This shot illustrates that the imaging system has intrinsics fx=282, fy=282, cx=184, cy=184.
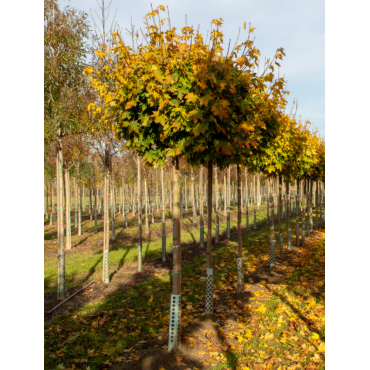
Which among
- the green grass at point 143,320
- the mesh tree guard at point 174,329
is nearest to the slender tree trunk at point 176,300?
the mesh tree guard at point 174,329

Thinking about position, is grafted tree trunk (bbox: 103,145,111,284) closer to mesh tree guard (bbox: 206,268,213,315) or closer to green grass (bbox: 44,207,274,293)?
green grass (bbox: 44,207,274,293)

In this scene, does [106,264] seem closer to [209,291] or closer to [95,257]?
[95,257]

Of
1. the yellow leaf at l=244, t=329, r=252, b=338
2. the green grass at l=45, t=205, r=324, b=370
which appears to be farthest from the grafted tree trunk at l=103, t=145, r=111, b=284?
the yellow leaf at l=244, t=329, r=252, b=338

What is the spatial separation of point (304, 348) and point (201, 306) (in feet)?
9.39

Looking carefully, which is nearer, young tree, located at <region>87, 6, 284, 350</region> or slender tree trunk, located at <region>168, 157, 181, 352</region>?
young tree, located at <region>87, 6, 284, 350</region>

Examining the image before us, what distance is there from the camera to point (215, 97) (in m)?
4.39

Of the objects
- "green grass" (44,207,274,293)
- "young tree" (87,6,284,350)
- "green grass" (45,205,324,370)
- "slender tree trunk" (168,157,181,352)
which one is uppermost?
"young tree" (87,6,284,350)

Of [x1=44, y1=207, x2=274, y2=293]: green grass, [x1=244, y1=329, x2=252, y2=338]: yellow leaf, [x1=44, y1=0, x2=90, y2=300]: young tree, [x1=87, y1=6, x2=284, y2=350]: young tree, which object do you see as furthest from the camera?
[x1=44, y1=207, x2=274, y2=293]: green grass

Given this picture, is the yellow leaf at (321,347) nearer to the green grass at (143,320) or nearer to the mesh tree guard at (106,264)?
the green grass at (143,320)

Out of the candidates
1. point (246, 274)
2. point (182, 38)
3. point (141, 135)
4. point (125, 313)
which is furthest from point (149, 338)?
point (182, 38)

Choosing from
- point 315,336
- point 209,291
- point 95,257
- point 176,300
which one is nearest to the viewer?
point 315,336

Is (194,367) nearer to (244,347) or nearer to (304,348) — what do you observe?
(244,347)

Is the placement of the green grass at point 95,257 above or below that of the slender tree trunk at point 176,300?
below

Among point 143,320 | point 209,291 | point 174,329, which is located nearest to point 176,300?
point 174,329
